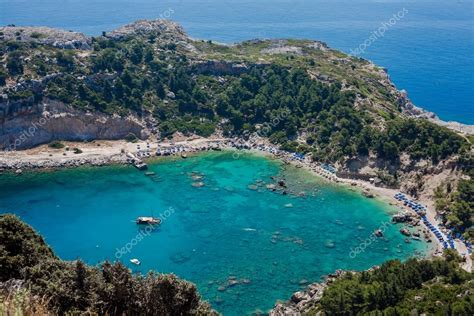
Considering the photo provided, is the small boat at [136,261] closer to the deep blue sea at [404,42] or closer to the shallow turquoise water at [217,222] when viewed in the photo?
the shallow turquoise water at [217,222]

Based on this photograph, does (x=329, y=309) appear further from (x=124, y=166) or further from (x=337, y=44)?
(x=337, y=44)

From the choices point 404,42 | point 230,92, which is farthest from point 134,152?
point 404,42

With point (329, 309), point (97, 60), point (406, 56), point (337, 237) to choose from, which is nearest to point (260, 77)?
point (97, 60)

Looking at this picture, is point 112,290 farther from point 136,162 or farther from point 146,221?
point 136,162

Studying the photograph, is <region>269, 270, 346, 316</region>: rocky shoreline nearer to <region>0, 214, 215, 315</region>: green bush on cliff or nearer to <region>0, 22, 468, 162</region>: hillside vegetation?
<region>0, 214, 215, 315</region>: green bush on cliff

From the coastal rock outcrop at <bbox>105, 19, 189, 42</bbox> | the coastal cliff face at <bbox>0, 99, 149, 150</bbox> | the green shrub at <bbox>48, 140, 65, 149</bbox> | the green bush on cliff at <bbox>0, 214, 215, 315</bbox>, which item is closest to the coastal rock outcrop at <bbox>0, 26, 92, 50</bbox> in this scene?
the coastal rock outcrop at <bbox>105, 19, 189, 42</bbox>
